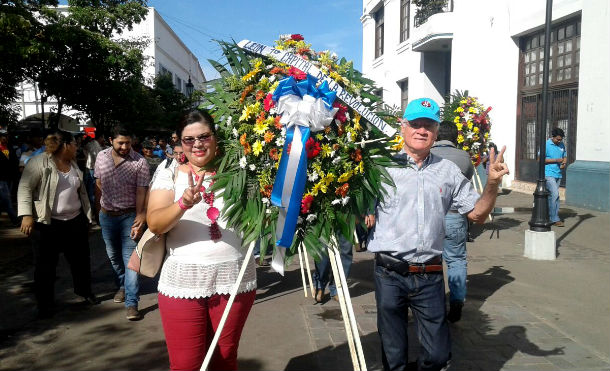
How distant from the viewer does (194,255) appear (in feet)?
9.36

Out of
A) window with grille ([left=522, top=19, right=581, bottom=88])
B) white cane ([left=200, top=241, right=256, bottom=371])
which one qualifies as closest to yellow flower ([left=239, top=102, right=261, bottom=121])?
white cane ([left=200, top=241, right=256, bottom=371])

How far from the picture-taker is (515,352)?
4.50m

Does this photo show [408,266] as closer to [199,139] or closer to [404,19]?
[199,139]

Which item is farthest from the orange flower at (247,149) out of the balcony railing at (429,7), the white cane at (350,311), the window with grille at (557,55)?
the balcony railing at (429,7)

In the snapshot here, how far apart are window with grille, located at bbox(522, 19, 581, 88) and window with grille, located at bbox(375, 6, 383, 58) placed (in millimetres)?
12406

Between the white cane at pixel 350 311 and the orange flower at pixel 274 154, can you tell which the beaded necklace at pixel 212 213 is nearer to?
the orange flower at pixel 274 154

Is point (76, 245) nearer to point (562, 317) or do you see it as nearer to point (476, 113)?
point (562, 317)

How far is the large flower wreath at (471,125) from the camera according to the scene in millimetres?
9401

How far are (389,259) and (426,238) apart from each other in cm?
27

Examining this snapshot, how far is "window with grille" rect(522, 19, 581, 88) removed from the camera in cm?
1395

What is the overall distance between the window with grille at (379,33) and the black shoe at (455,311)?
24667 millimetres

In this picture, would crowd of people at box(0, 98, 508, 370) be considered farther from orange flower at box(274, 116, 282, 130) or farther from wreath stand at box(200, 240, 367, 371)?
orange flower at box(274, 116, 282, 130)

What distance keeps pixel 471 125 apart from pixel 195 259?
7627 mm

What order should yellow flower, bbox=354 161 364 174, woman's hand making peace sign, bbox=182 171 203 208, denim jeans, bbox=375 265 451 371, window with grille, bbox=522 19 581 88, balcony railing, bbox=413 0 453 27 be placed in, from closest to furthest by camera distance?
1. woman's hand making peace sign, bbox=182 171 203 208
2. yellow flower, bbox=354 161 364 174
3. denim jeans, bbox=375 265 451 371
4. window with grille, bbox=522 19 581 88
5. balcony railing, bbox=413 0 453 27
